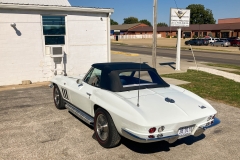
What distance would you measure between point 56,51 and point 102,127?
7.32 metres

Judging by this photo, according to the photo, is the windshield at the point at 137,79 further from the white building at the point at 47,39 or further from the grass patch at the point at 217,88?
the white building at the point at 47,39

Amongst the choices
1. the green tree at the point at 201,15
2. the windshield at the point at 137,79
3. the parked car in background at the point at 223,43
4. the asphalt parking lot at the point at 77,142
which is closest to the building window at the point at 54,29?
the asphalt parking lot at the point at 77,142

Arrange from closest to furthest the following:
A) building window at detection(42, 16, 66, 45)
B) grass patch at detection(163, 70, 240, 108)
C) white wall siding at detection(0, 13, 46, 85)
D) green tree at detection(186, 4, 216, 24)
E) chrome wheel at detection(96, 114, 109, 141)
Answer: chrome wheel at detection(96, 114, 109, 141) < grass patch at detection(163, 70, 240, 108) < white wall siding at detection(0, 13, 46, 85) < building window at detection(42, 16, 66, 45) < green tree at detection(186, 4, 216, 24)

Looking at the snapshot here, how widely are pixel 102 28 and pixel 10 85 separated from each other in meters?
5.17

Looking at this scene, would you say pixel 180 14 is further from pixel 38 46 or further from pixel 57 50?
pixel 38 46

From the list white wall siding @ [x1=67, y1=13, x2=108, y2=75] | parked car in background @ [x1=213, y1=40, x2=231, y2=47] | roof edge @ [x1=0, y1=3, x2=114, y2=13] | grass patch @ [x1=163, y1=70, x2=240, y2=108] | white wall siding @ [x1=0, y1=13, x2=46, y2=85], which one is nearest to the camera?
grass patch @ [x1=163, y1=70, x2=240, y2=108]

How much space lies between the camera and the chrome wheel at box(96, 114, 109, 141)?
441cm

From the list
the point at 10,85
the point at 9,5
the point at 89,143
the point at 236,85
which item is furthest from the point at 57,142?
the point at 236,85

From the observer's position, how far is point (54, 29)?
1130cm

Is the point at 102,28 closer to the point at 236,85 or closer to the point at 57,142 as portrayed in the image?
the point at 236,85

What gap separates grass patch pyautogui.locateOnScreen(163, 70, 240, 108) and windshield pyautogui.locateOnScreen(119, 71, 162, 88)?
352cm

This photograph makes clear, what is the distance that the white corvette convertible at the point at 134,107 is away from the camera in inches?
149

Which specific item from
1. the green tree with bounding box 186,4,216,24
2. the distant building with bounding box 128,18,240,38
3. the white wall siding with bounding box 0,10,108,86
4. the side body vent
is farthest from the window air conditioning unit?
the green tree with bounding box 186,4,216,24

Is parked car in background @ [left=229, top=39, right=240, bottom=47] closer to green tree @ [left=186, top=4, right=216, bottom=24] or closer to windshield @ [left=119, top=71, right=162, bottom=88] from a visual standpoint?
windshield @ [left=119, top=71, right=162, bottom=88]
